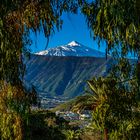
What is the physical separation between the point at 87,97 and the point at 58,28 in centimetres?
3406

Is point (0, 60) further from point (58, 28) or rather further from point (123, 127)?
point (123, 127)

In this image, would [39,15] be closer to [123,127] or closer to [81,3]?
[81,3]

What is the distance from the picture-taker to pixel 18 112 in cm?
1480

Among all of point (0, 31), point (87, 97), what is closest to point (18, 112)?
point (0, 31)

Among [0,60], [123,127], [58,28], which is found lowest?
[123,127]

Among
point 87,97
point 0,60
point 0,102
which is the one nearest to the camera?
point 0,60

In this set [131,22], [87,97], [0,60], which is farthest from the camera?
[87,97]

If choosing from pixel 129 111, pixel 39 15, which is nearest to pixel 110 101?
pixel 129 111

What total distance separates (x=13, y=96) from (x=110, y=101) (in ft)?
14.8

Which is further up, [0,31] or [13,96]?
[0,31]

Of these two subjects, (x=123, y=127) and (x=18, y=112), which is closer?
(x=18, y=112)

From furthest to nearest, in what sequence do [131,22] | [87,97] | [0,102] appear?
[87,97]
[0,102]
[131,22]

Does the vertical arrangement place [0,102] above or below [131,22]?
below

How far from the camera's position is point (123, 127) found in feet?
57.4
